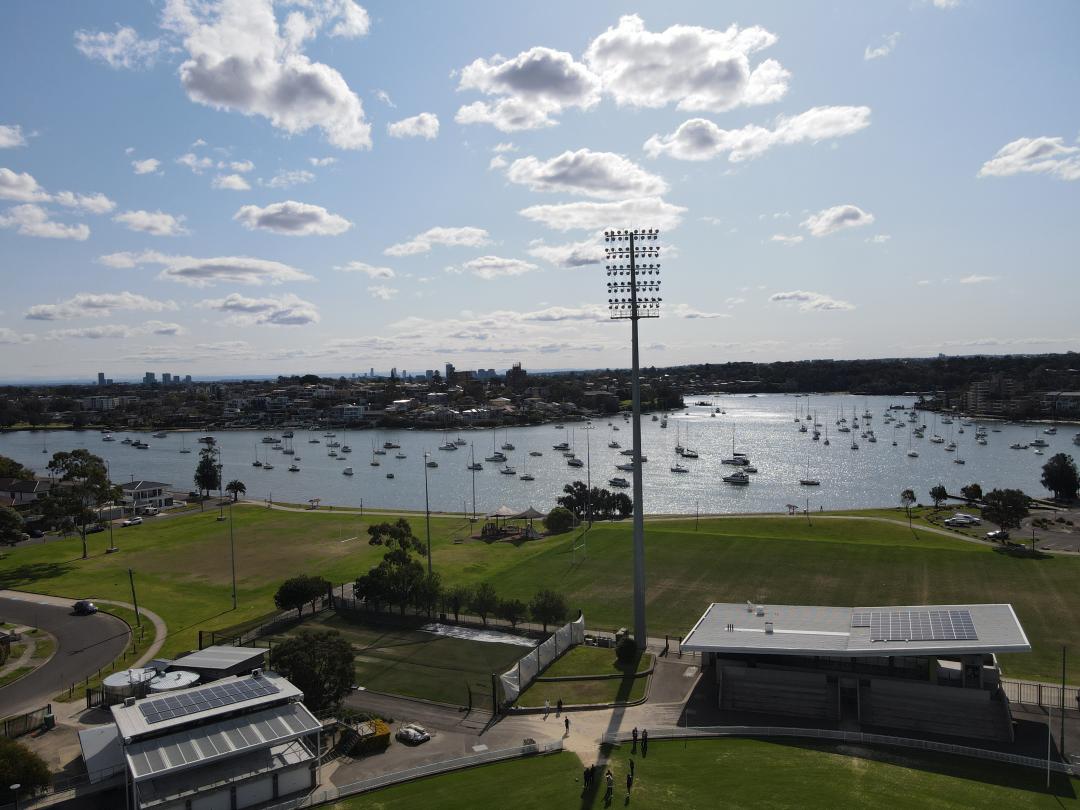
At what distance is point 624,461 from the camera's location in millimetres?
136500

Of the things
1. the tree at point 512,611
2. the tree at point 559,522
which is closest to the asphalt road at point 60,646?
the tree at point 512,611

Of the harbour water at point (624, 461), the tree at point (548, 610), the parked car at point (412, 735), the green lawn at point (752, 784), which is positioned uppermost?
the tree at point (548, 610)

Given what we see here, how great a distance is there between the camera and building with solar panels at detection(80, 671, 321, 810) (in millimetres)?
21453

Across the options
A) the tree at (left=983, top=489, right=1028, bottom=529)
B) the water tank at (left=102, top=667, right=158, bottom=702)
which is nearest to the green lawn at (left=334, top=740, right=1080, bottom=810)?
the water tank at (left=102, top=667, right=158, bottom=702)

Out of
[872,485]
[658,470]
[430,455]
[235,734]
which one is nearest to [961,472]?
[872,485]

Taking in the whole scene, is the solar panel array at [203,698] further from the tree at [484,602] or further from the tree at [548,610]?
the tree at [548,610]

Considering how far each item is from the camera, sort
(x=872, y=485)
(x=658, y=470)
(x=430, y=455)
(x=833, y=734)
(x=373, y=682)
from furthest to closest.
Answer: (x=430, y=455) → (x=658, y=470) → (x=872, y=485) → (x=373, y=682) → (x=833, y=734)

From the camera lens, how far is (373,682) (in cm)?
3131

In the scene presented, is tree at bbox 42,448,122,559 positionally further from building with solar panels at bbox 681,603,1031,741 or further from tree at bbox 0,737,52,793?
building with solar panels at bbox 681,603,1031,741

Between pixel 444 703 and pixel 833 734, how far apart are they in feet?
48.3

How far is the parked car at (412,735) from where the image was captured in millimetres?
25672

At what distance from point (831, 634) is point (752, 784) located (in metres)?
9.62

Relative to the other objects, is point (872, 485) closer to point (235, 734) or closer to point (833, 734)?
point (833, 734)

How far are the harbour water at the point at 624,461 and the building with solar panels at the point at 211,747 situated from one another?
6921cm
